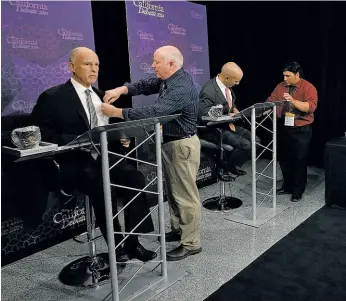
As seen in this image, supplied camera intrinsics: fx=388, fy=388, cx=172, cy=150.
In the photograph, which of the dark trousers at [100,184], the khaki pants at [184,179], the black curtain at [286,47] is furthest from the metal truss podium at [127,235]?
the black curtain at [286,47]

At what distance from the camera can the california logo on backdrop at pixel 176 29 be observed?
4.20 m

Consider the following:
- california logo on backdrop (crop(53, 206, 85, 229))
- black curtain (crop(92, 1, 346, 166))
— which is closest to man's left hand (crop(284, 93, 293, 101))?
black curtain (crop(92, 1, 346, 166))

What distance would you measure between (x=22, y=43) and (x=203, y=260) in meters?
2.09

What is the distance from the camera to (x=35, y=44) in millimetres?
2928

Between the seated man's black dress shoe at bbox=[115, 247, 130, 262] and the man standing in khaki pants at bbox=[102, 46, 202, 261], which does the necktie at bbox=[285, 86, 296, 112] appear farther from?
the seated man's black dress shoe at bbox=[115, 247, 130, 262]

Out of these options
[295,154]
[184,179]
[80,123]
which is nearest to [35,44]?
[80,123]

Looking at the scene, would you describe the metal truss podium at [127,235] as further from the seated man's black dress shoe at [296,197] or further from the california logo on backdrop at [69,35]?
the seated man's black dress shoe at [296,197]

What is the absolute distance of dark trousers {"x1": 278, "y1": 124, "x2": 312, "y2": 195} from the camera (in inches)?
165

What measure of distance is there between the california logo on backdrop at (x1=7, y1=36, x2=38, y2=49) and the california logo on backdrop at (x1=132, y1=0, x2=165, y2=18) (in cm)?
121

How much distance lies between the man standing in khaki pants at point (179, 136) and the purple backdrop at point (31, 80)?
24.5 inches

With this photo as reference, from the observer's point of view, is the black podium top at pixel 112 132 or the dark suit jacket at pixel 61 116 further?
the dark suit jacket at pixel 61 116

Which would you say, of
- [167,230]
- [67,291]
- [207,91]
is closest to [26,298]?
[67,291]

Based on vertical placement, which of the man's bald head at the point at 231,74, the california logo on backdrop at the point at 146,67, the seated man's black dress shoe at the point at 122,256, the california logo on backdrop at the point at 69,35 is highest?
the california logo on backdrop at the point at 69,35

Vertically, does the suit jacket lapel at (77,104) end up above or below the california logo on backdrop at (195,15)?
below
